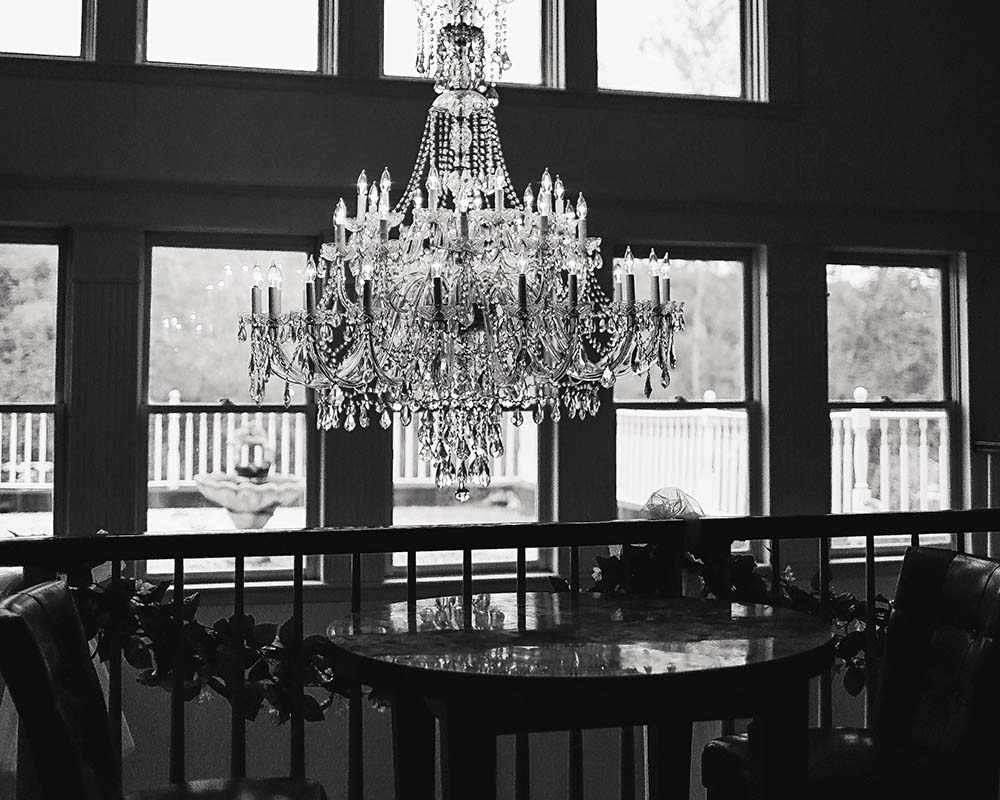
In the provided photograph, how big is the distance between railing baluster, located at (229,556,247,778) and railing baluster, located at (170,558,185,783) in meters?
0.10

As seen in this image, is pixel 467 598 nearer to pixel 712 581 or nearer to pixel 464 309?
pixel 712 581

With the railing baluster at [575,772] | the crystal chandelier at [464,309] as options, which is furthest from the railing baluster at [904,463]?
the railing baluster at [575,772]

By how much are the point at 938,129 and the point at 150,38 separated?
15.1 ft

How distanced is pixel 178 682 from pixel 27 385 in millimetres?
3936

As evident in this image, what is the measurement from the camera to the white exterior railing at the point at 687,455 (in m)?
6.26

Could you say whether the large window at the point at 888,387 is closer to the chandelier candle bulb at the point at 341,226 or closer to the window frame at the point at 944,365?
the window frame at the point at 944,365

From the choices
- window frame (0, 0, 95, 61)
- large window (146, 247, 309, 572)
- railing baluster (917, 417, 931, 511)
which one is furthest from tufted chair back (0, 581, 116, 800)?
railing baluster (917, 417, 931, 511)

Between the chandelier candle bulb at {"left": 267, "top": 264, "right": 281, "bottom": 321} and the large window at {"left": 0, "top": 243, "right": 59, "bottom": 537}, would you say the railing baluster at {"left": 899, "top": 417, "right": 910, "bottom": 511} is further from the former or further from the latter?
the large window at {"left": 0, "top": 243, "right": 59, "bottom": 537}

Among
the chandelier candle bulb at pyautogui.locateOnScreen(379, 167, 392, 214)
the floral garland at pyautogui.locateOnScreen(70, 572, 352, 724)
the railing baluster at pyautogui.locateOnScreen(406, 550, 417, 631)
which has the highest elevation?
the chandelier candle bulb at pyautogui.locateOnScreen(379, 167, 392, 214)

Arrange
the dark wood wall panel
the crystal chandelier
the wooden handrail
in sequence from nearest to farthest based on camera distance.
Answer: the wooden handrail → the crystal chandelier → the dark wood wall panel

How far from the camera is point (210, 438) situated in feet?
19.1

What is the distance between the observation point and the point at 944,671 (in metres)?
2.11

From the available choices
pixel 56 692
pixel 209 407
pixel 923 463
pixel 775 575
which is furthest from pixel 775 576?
pixel 923 463

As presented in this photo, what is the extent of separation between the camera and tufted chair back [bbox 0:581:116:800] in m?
1.56
